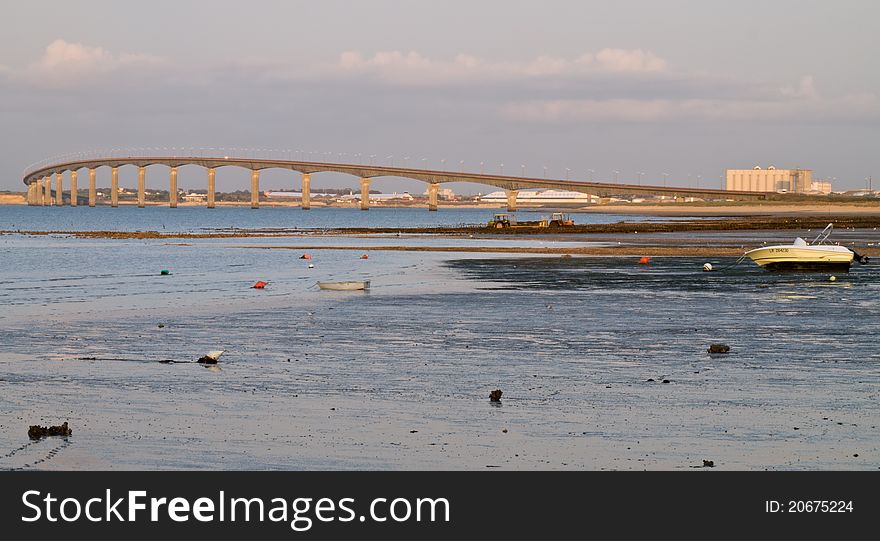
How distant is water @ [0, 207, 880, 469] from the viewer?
1512 centimetres

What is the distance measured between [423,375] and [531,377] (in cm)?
179

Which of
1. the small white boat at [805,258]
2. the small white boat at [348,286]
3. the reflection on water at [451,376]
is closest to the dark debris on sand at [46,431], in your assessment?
the reflection on water at [451,376]

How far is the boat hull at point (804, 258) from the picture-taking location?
153ft

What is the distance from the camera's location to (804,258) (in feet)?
155

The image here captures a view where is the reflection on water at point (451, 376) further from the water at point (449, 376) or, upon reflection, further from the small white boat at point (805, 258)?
the small white boat at point (805, 258)

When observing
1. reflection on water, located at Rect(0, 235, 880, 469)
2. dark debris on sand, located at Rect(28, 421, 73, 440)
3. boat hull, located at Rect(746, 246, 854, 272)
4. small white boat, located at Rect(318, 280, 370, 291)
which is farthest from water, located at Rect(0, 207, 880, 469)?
boat hull, located at Rect(746, 246, 854, 272)

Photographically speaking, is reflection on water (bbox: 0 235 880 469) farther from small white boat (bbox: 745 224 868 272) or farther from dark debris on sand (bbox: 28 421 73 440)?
small white boat (bbox: 745 224 868 272)

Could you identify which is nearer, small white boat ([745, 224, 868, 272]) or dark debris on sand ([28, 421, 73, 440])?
dark debris on sand ([28, 421, 73, 440])

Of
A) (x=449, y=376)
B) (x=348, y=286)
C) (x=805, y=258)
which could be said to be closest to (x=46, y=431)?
(x=449, y=376)

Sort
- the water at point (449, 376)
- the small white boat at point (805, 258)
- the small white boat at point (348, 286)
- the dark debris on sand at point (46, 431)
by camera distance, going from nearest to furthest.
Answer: the water at point (449, 376), the dark debris on sand at point (46, 431), the small white boat at point (348, 286), the small white boat at point (805, 258)

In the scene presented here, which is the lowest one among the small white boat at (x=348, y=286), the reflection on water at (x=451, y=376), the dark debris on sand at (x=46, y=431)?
the small white boat at (x=348, y=286)

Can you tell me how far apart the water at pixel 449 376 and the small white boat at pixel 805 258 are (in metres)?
4.11

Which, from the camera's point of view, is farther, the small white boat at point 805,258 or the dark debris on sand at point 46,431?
the small white boat at point 805,258

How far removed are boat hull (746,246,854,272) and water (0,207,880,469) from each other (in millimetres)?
4108
